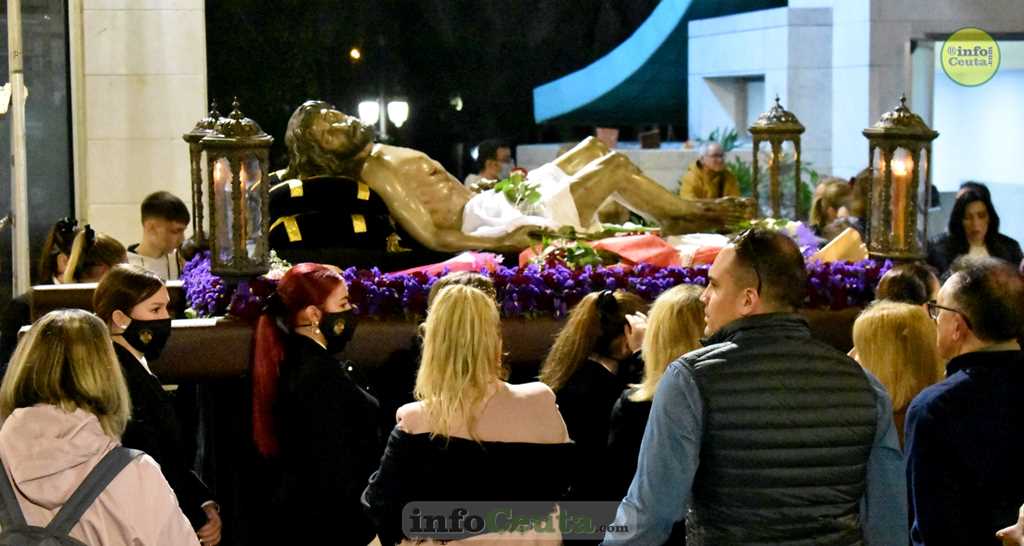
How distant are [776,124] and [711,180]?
208 centimetres

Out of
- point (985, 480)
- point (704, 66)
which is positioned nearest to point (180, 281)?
point (985, 480)

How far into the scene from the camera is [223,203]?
287 inches

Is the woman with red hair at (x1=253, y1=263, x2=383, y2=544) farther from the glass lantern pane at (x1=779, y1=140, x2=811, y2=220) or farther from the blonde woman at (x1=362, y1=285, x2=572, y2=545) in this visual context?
the glass lantern pane at (x1=779, y1=140, x2=811, y2=220)

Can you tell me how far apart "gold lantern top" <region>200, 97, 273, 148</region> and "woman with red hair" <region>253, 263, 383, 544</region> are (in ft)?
6.37

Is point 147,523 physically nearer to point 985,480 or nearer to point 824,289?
point 985,480

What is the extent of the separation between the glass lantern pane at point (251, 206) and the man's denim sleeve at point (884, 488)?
4231 millimetres

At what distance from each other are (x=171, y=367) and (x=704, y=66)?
41.3 feet

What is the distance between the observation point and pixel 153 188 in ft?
40.3

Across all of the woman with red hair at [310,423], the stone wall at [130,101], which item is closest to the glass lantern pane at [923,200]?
the woman with red hair at [310,423]

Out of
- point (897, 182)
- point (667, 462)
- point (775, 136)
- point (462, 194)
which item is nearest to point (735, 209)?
point (775, 136)

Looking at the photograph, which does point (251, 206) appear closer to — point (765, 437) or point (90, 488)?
point (90, 488)

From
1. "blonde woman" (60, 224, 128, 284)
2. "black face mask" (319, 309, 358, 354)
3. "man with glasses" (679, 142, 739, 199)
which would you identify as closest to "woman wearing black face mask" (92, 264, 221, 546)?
"black face mask" (319, 309, 358, 354)

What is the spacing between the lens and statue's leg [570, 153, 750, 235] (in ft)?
30.1

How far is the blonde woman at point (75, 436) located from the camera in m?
3.55
